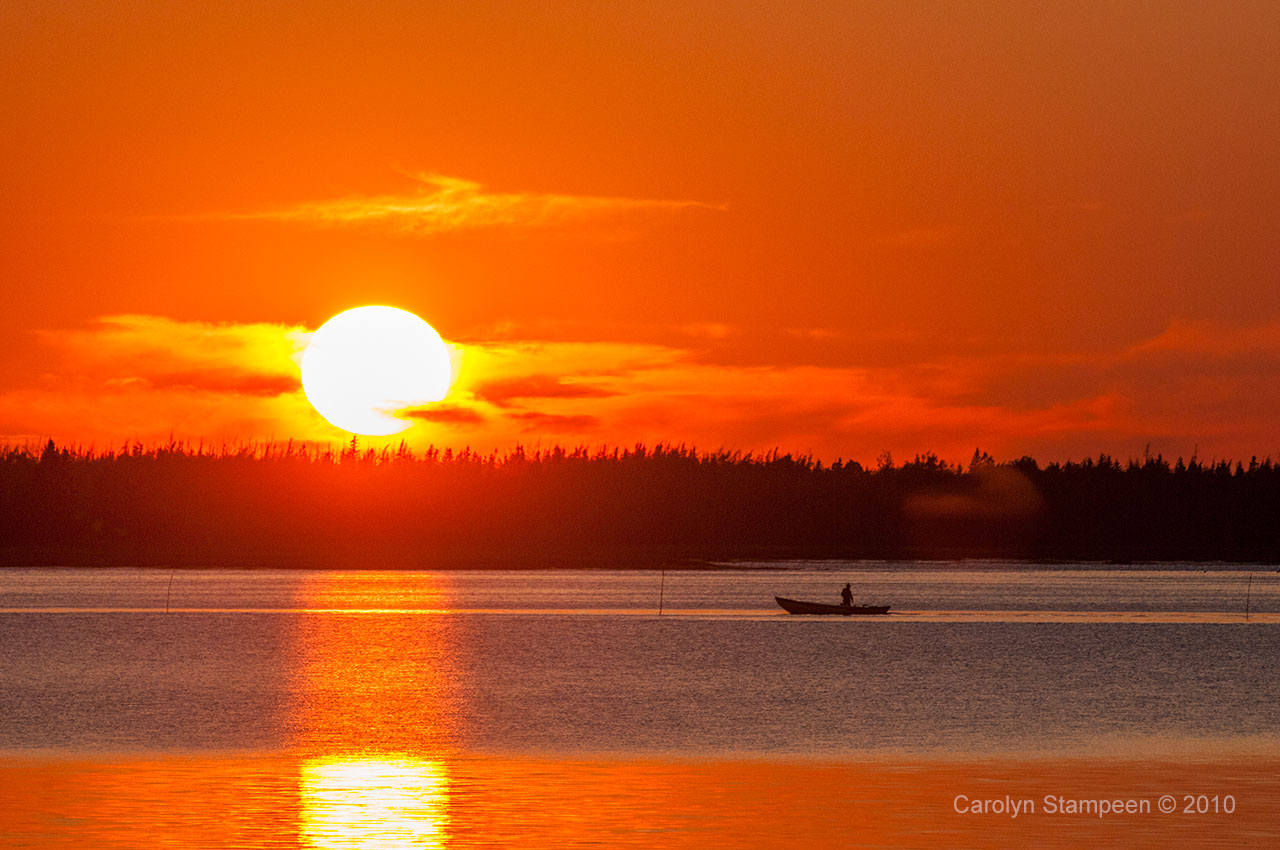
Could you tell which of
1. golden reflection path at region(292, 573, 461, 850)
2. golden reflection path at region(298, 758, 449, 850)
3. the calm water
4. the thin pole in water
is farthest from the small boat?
golden reflection path at region(298, 758, 449, 850)

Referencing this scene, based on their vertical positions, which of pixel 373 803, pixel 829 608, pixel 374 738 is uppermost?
pixel 829 608

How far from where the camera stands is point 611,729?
38406 millimetres

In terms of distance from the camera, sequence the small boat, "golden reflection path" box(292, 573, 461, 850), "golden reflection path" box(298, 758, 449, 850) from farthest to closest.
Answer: the small boat → "golden reflection path" box(292, 573, 461, 850) → "golden reflection path" box(298, 758, 449, 850)

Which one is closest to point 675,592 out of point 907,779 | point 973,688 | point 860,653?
point 860,653

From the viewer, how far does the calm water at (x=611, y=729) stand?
2344 cm

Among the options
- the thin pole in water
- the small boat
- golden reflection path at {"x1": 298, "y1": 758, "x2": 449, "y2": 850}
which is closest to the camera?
golden reflection path at {"x1": 298, "y1": 758, "x2": 449, "y2": 850}

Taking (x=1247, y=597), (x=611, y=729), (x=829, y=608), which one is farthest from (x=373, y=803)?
(x=1247, y=597)

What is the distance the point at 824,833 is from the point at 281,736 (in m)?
17.3

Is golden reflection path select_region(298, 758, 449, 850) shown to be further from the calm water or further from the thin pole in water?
the thin pole in water

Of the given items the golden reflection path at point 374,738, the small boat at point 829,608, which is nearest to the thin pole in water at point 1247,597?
the small boat at point 829,608

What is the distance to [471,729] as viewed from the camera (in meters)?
38.6

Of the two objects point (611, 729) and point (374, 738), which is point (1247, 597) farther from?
point (374, 738)

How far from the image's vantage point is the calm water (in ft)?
76.9

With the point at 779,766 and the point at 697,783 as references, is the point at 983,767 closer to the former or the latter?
the point at 779,766
